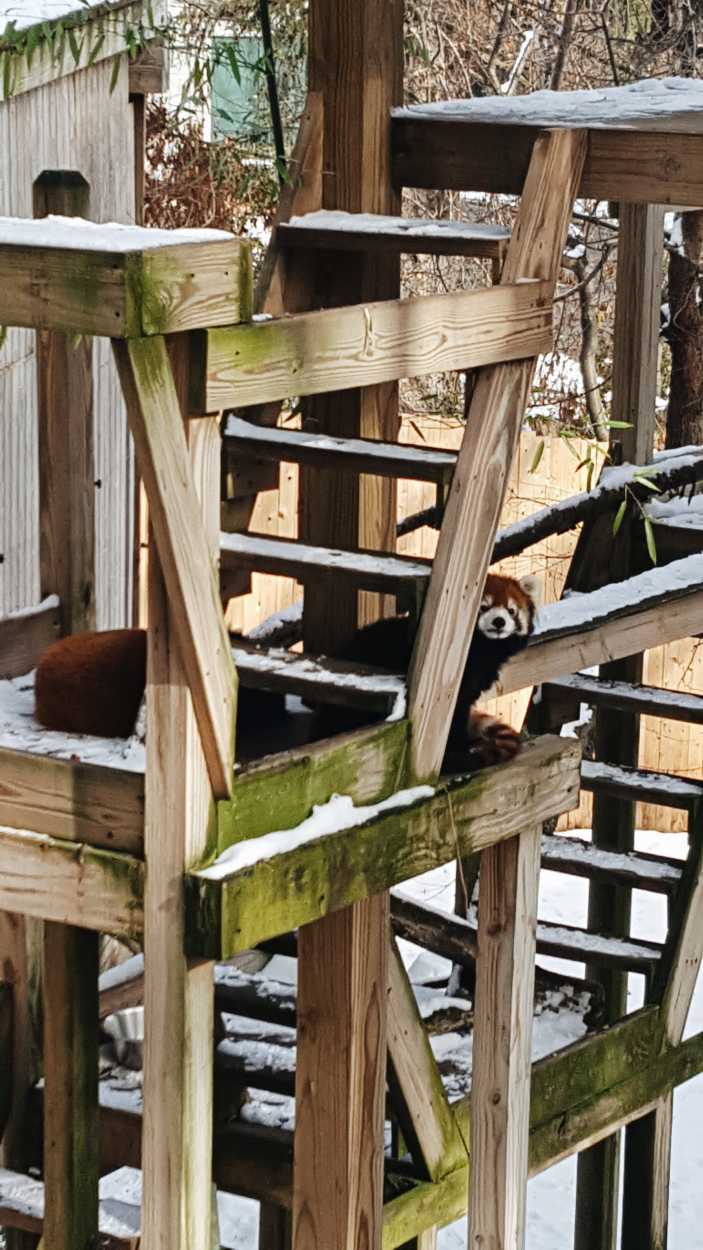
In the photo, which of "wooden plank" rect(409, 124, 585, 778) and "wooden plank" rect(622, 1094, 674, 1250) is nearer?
"wooden plank" rect(409, 124, 585, 778)

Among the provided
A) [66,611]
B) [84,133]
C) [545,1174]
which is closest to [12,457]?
[66,611]

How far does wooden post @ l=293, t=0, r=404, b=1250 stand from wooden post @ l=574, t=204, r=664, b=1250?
5.74 ft

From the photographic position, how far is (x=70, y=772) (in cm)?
293

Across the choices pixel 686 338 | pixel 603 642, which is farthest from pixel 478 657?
pixel 686 338

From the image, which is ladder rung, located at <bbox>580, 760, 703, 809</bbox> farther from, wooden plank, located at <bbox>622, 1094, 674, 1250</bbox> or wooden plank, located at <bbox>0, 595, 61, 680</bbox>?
wooden plank, located at <bbox>0, 595, 61, 680</bbox>

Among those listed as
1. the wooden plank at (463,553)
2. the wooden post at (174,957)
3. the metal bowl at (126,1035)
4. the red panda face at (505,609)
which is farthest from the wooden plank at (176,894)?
the metal bowl at (126,1035)

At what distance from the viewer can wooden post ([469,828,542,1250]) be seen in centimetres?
394

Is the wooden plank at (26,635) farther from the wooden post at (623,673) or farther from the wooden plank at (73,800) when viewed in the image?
the wooden post at (623,673)

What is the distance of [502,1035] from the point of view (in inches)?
157

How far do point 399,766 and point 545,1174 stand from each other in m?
5.30

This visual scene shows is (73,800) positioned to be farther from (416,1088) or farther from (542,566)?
(542,566)

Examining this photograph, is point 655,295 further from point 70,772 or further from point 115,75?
point 70,772

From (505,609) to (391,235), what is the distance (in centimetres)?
84

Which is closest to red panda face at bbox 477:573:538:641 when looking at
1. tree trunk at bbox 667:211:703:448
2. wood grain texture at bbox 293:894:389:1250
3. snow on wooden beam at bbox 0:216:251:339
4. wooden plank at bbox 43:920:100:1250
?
wood grain texture at bbox 293:894:389:1250
